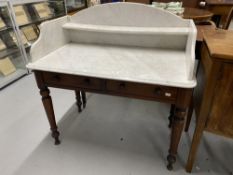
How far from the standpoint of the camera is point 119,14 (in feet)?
4.48

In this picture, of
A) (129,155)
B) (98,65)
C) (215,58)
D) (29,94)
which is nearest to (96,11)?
(98,65)

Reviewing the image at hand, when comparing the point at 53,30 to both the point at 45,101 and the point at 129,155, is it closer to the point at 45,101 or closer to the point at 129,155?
the point at 45,101

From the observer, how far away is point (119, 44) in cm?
145

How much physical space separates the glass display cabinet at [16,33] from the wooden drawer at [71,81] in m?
1.52

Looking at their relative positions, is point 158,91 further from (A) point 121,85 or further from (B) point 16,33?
(B) point 16,33

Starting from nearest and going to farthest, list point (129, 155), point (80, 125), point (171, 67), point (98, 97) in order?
point (171, 67)
point (129, 155)
point (80, 125)
point (98, 97)

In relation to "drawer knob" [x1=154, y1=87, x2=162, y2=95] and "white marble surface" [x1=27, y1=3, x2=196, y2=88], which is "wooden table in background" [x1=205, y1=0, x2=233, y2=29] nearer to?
"white marble surface" [x1=27, y1=3, x2=196, y2=88]

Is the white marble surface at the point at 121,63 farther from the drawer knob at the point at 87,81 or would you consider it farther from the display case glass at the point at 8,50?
the display case glass at the point at 8,50

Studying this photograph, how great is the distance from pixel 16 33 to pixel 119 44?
5.72ft

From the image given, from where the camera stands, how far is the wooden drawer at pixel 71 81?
3.79 feet

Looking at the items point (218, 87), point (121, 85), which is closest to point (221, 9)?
point (218, 87)

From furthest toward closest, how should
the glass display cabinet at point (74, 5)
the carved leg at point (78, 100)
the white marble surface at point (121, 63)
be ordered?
the glass display cabinet at point (74, 5), the carved leg at point (78, 100), the white marble surface at point (121, 63)

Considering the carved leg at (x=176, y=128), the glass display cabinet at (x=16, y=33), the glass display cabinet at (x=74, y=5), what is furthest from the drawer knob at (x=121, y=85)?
the glass display cabinet at (x=74, y=5)

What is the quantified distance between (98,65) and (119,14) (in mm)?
452
